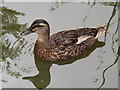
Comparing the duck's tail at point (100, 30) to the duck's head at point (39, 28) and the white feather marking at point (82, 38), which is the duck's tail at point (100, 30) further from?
the duck's head at point (39, 28)

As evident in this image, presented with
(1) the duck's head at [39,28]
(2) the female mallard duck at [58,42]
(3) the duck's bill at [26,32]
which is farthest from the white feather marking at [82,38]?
(3) the duck's bill at [26,32]

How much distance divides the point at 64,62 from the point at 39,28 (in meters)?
0.24

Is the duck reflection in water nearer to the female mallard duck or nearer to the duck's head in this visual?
the female mallard duck

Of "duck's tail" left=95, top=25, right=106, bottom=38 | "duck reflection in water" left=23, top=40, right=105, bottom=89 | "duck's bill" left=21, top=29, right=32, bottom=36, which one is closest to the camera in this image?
"duck reflection in water" left=23, top=40, right=105, bottom=89

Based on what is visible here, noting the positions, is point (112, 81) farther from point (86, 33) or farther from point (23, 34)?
point (23, 34)

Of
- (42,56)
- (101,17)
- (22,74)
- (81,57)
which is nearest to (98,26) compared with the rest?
(101,17)

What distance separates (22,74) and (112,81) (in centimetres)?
50

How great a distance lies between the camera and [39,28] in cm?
218

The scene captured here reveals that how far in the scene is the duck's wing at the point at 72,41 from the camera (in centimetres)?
218

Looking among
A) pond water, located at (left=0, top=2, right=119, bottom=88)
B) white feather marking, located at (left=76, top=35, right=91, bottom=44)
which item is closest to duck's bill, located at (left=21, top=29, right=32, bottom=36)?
pond water, located at (left=0, top=2, right=119, bottom=88)

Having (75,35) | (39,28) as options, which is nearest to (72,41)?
(75,35)

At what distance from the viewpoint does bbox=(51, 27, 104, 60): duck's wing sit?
7.16ft

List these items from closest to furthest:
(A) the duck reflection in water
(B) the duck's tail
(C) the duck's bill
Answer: (A) the duck reflection in water < (C) the duck's bill < (B) the duck's tail

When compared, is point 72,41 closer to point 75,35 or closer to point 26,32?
point 75,35
